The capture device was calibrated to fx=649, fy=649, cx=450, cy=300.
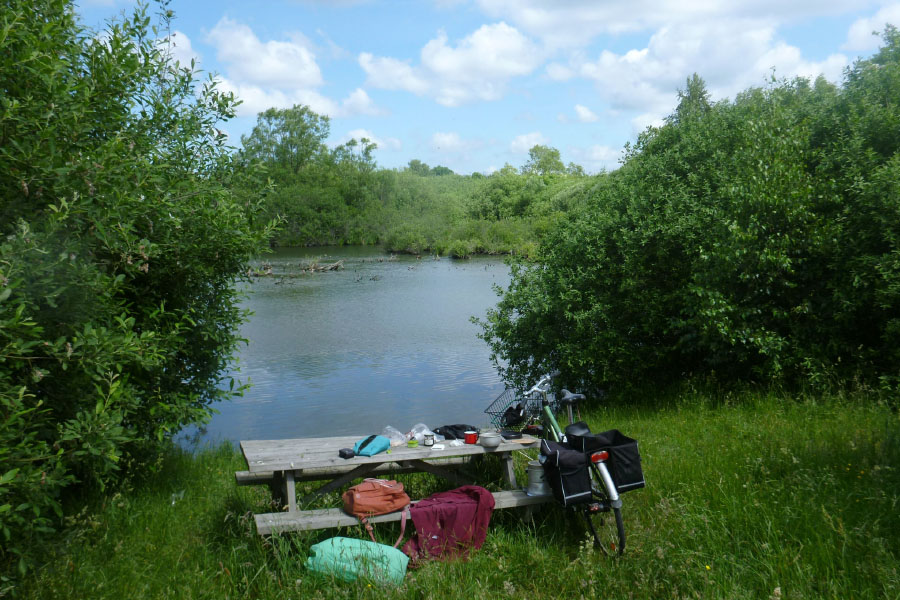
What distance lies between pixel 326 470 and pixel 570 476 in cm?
211

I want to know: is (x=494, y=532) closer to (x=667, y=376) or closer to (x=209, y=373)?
(x=209, y=373)

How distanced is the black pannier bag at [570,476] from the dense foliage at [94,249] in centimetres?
273

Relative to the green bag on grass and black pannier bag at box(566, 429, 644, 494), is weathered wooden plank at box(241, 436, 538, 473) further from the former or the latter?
black pannier bag at box(566, 429, 644, 494)

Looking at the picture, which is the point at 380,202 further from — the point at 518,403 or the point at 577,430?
the point at 577,430

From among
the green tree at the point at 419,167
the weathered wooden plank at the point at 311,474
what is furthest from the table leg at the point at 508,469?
the green tree at the point at 419,167

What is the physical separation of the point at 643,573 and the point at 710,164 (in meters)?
7.29

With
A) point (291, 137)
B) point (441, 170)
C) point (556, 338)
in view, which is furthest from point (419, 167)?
point (556, 338)

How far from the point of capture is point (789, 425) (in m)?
5.98

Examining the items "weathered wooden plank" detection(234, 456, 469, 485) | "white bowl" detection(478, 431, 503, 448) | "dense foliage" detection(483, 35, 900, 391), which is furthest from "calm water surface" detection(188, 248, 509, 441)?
"white bowl" detection(478, 431, 503, 448)

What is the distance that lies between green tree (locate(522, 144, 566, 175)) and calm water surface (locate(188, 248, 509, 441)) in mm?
86490

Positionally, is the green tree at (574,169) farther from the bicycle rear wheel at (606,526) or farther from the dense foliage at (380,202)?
the bicycle rear wheel at (606,526)

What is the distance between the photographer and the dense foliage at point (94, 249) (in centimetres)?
363

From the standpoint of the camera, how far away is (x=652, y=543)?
4.04 meters

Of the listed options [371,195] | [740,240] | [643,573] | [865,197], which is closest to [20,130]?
[643,573]
